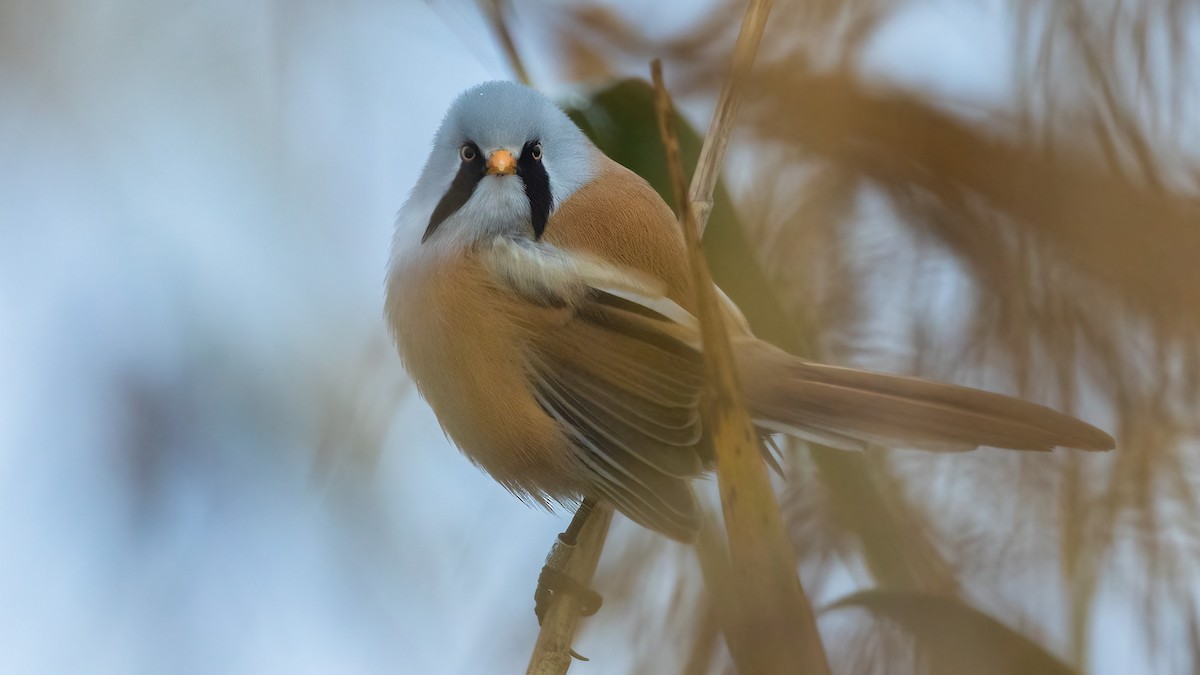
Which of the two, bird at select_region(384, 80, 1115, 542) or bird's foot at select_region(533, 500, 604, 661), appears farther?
bird at select_region(384, 80, 1115, 542)

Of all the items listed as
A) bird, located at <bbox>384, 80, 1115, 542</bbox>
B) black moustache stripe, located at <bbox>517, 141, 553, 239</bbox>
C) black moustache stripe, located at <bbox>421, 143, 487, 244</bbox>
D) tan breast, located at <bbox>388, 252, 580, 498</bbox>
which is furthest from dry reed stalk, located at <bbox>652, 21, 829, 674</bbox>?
black moustache stripe, located at <bbox>421, 143, 487, 244</bbox>

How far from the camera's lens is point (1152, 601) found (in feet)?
3.58

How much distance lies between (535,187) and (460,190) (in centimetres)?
19

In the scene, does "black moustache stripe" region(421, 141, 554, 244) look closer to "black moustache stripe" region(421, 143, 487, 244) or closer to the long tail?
"black moustache stripe" region(421, 143, 487, 244)

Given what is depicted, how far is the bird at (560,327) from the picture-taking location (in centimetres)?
194

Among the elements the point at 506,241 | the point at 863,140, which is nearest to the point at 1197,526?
the point at 863,140

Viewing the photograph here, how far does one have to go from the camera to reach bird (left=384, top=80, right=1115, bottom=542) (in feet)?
6.38

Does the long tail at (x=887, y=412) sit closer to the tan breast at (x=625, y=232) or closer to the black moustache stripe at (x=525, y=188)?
the tan breast at (x=625, y=232)

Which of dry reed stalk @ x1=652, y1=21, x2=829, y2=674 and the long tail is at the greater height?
the long tail

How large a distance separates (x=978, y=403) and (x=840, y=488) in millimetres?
273

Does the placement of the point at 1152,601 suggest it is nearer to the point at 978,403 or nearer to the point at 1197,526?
the point at 1197,526

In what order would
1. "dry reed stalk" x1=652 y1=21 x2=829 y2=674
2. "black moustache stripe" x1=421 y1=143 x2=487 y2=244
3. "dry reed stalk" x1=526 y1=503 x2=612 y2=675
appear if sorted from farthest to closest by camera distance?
"black moustache stripe" x1=421 y1=143 x2=487 y2=244 → "dry reed stalk" x1=526 y1=503 x2=612 y2=675 → "dry reed stalk" x1=652 y1=21 x2=829 y2=674

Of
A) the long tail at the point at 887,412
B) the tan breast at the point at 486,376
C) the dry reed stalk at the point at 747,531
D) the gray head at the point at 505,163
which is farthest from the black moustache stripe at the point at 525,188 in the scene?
the dry reed stalk at the point at 747,531

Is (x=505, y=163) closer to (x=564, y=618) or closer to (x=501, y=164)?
(x=501, y=164)
